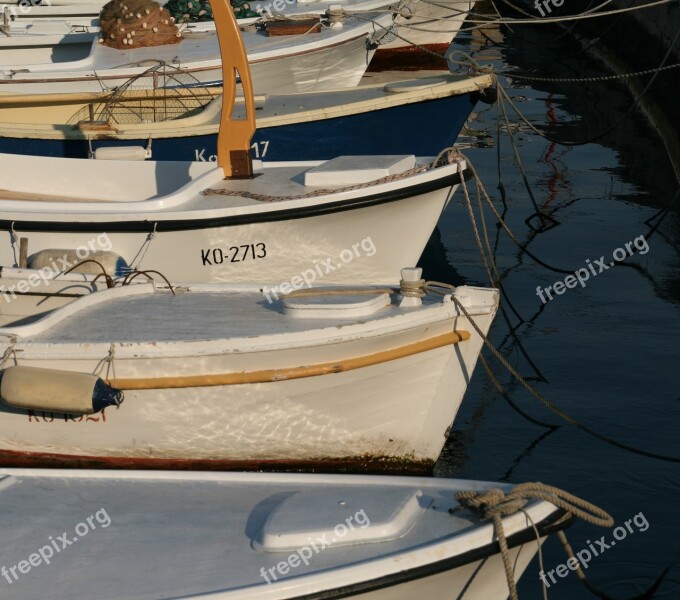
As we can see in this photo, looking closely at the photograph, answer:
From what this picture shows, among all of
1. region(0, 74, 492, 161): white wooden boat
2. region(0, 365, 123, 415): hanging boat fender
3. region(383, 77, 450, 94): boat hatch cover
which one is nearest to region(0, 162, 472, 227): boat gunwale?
region(0, 74, 492, 161): white wooden boat

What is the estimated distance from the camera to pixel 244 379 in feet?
22.1

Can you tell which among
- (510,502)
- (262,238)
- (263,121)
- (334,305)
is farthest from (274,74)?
(510,502)

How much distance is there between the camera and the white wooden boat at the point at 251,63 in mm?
12789

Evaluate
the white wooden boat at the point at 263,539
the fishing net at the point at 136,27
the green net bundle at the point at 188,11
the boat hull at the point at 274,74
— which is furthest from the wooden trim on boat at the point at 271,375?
the green net bundle at the point at 188,11

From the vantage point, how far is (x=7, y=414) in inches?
277

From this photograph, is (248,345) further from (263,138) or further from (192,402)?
(263,138)

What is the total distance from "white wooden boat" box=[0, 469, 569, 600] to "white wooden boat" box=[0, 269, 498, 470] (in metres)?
1.31

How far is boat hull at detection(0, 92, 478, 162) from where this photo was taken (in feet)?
36.9

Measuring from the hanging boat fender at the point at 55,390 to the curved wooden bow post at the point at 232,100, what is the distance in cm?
324

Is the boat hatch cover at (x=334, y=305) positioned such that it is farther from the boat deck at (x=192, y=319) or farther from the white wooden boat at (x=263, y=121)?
the white wooden boat at (x=263, y=121)

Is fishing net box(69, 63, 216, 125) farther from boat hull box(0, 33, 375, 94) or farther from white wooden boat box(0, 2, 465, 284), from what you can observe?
white wooden boat box(0, 2, 465, 284)

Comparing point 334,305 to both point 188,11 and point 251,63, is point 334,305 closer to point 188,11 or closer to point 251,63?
point 251,63

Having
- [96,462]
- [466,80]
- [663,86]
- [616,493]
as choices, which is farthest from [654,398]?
[663,86]

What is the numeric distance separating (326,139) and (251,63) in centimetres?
229
